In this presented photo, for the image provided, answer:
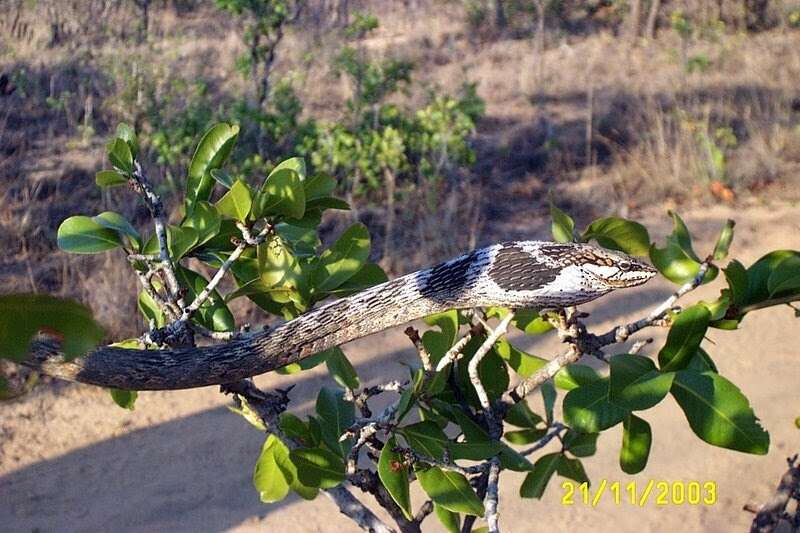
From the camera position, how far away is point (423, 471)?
65.3 inches

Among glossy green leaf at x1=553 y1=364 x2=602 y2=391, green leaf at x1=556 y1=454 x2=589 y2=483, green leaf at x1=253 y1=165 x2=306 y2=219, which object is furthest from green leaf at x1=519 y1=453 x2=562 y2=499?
green leaf at x1=253 y1=165 x2=306 y2=219

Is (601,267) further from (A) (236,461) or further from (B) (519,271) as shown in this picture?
(A) (236,461)

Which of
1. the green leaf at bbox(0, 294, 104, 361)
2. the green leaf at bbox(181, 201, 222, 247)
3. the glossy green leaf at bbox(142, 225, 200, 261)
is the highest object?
the green leaf at bbox(0, 294, 104, 361)

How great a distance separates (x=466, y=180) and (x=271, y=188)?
5692 mm

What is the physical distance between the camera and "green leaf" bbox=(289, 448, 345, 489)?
1.74 metres

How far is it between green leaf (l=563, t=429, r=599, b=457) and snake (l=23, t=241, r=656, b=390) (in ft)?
3.19

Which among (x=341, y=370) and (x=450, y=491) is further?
(x=341, y=370)

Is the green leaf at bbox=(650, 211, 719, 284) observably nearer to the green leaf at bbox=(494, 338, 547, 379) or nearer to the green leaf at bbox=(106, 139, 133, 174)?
the green leaf at bbox=(494, 338, 547, 379)

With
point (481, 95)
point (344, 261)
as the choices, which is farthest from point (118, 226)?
point (481, 95)

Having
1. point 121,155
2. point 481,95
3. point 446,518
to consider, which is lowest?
point 481,95

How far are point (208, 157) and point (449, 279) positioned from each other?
0.69 metres

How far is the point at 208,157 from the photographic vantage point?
179 cm

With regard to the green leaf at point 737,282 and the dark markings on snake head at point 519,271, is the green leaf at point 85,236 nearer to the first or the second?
the dark markings on snake head at point 519,271

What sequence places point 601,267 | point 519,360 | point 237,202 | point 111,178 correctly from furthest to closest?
point 519,360 < point 111,178 < point 237,202 < point 601,267
